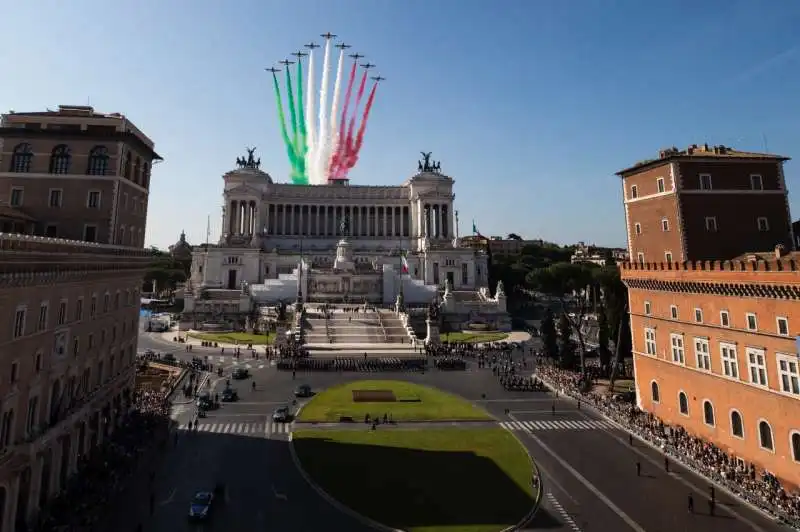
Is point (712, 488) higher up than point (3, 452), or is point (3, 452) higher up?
point (3, 452)

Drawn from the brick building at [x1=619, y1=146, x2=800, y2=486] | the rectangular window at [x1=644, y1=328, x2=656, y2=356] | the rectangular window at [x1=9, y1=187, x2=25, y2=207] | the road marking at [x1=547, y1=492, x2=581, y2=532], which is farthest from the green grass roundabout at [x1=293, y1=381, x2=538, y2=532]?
the rectangular window at [x1=9, y1=187, x2=25, y2=207]

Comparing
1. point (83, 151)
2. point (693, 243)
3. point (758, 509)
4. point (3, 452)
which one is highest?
point (83, 151)

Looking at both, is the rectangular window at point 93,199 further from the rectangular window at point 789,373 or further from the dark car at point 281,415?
the rectangular window at point 789,373

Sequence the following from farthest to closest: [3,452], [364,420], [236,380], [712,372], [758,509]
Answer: [236,380] < [364,420] < [712,372] < [758,509] < [3,452]

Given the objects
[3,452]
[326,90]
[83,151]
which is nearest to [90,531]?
[3,452]

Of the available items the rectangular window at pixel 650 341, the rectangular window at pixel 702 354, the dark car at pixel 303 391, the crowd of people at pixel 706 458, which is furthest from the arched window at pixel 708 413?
the dark car at pixel 303 391

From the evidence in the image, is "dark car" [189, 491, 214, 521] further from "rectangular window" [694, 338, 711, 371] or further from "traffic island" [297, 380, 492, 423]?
"rectangular window" [694, 338, 711, 371]

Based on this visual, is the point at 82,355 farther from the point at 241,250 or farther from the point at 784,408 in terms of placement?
the point at 241,250

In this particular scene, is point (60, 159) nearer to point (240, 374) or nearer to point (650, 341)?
point (240, 374)
